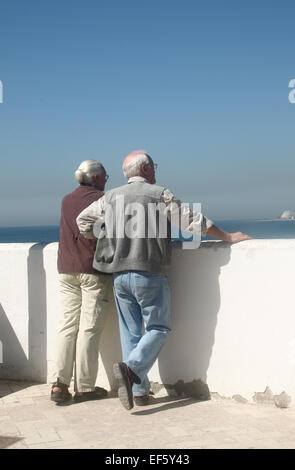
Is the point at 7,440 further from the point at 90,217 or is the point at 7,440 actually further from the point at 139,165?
the point at 139,165

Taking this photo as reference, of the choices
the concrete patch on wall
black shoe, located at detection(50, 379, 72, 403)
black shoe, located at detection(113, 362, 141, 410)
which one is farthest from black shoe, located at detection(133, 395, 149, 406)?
the concrete patch on wall

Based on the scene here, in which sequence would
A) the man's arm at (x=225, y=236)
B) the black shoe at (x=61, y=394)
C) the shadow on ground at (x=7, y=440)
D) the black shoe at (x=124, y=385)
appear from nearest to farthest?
the shadow on ground at (x=7, y=440) → the black shoe at (x=124, y=385) → the man's arm at (x=225, y=236) → the black shoe at (x=61, y=394)

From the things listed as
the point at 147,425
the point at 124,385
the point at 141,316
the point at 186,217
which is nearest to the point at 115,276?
the point at 141,316

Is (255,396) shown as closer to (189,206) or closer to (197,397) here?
(197,397)

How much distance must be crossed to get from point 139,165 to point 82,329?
1.36 m

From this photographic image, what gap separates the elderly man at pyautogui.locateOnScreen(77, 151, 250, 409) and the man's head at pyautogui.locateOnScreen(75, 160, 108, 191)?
0.32 meters

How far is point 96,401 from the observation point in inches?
178

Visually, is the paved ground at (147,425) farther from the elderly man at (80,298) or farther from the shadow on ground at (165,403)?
the elderly man at (80,298)

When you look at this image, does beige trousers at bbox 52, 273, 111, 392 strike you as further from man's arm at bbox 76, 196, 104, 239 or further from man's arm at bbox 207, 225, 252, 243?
man's arm at bbox 207, 225, 252, 243

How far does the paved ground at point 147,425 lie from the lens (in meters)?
3.53

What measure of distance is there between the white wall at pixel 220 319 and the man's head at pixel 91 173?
75 cm

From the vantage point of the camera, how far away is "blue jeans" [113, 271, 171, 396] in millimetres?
4230

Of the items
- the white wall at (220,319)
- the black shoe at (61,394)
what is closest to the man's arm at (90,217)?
the white wall at (220,319)
